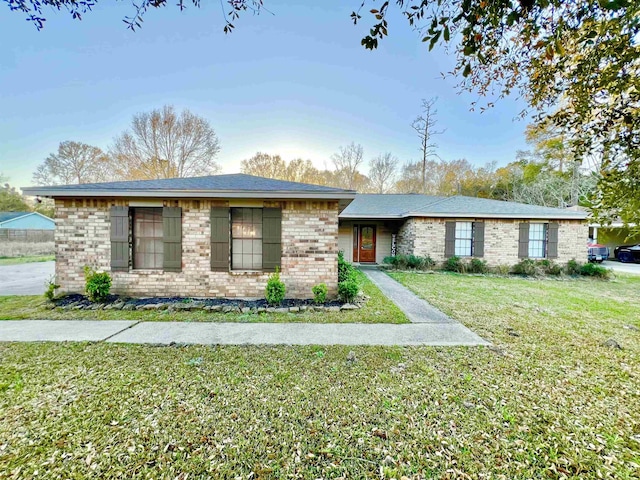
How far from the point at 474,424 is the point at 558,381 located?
59.1 inches

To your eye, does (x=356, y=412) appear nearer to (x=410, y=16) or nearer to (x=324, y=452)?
(x=324, y=452)

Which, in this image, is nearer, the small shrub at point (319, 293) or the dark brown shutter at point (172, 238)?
the small shrub at point (319, 293)

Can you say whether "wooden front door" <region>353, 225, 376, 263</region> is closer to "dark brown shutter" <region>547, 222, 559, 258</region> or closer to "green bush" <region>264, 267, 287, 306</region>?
"dark brown shutter" <region>547, 222, 559, 258</region>

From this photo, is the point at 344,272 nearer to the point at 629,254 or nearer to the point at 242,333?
the point at 242,333

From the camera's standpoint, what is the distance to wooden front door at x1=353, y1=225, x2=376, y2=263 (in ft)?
44.0

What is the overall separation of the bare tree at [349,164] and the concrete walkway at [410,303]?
1760 centimetres

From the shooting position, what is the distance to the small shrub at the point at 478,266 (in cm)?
1073

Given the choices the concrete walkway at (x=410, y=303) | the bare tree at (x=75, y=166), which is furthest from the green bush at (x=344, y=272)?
the bare tree at (x=75, y=166)

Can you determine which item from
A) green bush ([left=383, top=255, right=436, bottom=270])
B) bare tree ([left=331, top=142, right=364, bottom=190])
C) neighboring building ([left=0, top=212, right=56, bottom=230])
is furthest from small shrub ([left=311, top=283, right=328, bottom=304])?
neighboring building ([left=0, top=212, right=56, bottom=230])

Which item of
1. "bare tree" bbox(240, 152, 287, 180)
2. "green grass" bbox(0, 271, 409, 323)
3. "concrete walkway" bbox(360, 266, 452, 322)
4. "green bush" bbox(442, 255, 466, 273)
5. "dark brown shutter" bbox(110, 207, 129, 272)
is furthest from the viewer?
"bare tree" bbox(240, 152, 287, 180)

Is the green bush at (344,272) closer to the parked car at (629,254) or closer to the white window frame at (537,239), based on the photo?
the white window frame at (537,239)

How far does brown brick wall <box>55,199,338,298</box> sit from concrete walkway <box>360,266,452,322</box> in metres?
1.89

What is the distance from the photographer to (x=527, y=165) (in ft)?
80.5

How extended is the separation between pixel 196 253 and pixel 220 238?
0.67 m
